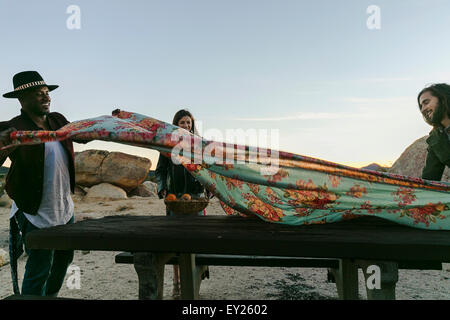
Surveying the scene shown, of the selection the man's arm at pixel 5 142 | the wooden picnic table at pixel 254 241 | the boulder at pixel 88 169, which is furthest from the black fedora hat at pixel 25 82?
the boulder at pixel 88 169

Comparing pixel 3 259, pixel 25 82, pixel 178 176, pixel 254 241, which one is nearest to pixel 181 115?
pixel 178 176

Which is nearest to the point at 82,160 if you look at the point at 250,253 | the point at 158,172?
the point at 158,172

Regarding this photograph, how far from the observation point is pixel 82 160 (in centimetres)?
1648

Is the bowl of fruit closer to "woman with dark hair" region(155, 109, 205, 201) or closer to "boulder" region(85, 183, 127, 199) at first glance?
"woman with dark hair" region(155, 109, 205, 201)

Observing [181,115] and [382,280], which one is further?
[181,115]

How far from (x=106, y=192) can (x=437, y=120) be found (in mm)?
15177

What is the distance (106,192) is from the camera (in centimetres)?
1554

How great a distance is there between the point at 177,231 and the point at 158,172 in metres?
1.92

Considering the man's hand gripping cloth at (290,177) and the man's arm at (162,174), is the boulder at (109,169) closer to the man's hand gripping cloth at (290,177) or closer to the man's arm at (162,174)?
the man's arm at (162,174)

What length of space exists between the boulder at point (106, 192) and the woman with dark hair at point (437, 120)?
1465 cm

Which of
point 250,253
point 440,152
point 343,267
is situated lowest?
point 343,267

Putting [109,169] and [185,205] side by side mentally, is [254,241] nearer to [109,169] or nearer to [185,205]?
[185,205]

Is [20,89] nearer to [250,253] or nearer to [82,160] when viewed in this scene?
[250,253]

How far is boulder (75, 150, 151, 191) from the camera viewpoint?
16.3m
